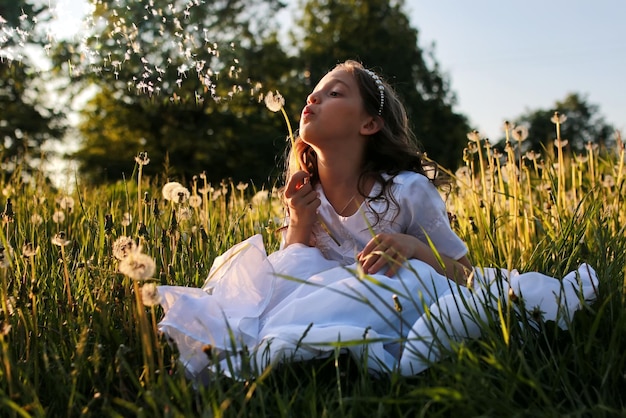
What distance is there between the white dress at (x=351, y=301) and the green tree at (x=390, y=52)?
24007 mm

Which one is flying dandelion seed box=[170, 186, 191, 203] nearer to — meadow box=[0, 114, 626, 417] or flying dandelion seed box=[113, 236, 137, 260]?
meadow box=[0, 114, 626, 417]

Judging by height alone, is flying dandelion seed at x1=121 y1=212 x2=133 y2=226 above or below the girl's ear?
below

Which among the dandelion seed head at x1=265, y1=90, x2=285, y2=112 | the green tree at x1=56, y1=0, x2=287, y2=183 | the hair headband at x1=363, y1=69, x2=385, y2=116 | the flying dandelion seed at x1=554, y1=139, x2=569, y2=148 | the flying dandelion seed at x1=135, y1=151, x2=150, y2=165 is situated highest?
the green tree at x1=56, y1=0, x2=287, y2=183

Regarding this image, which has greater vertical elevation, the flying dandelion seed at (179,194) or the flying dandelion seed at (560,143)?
the flying dandelion seed at (560,143)

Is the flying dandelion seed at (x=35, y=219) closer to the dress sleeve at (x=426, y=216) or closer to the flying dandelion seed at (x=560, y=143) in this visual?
the dress sleeve at (x=426, y=216)

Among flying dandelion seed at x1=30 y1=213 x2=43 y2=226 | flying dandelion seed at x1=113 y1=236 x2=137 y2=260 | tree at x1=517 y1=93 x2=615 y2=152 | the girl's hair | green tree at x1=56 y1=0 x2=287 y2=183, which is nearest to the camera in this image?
flying dandelion seed at x1=113 y1=236 x2=137 y2=260

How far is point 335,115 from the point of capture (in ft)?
10.0

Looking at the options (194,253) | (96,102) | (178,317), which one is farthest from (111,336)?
(96,102)

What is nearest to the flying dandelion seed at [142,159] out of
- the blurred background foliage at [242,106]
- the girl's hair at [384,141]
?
the girl's hair at [384,141]

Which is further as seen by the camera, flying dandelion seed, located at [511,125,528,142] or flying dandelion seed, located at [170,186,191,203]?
flying dandelion seed, located at [511,125,528,142]

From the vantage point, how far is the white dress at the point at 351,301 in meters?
2.05

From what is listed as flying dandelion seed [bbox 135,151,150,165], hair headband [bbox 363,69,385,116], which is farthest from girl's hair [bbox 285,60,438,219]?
flying dandelion seed [bbox 135,151,150,165]

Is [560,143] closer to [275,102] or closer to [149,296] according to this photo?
[275,102]

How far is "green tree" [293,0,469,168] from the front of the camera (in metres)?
27.0
